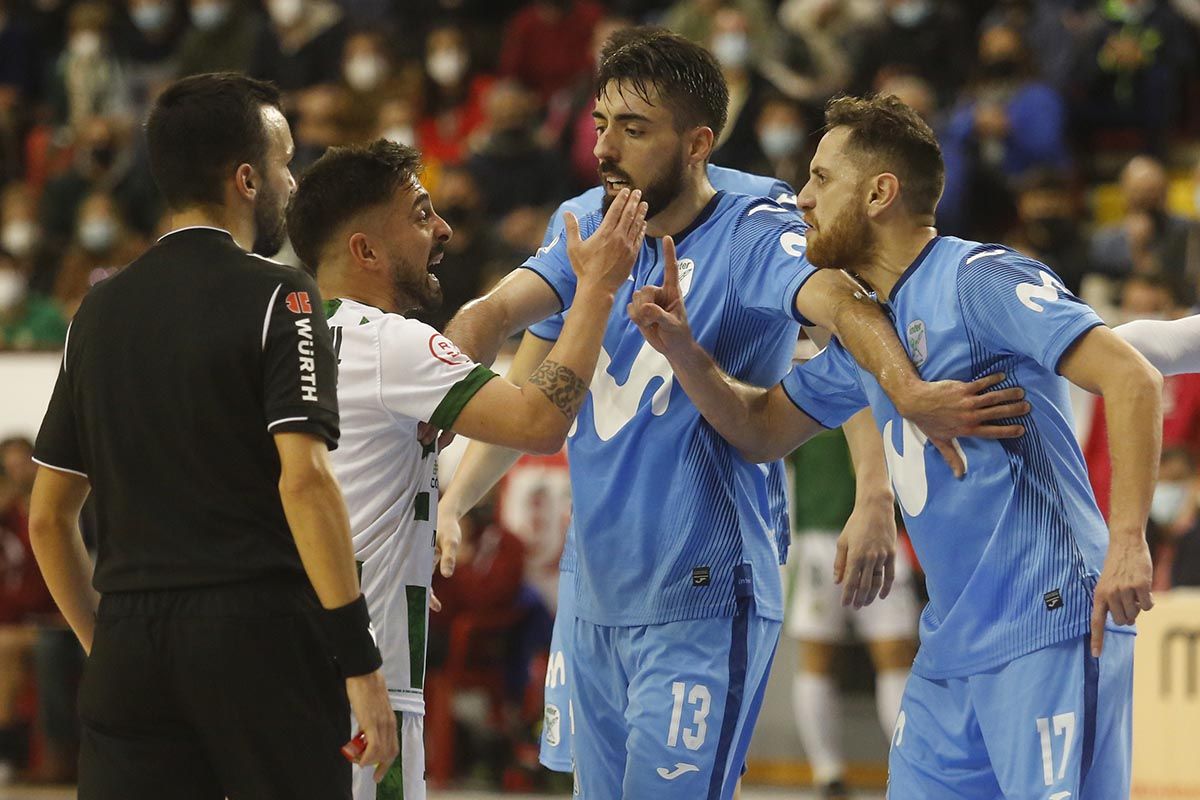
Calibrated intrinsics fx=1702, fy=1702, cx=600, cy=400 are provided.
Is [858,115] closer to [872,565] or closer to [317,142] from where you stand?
[872,565]

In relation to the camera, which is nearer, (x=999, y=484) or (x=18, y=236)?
(x=999, y=484)

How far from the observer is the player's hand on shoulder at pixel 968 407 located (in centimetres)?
441

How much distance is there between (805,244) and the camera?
5.10 meters

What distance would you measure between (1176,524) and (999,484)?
6.44 metres

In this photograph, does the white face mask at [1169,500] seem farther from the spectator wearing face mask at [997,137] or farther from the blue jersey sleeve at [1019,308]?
the blue jersey sleeve at [1019,308]

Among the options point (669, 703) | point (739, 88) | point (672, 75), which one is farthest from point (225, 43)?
point (669, 703)

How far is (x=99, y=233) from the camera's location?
15.8 metres

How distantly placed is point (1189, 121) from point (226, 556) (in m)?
13.1

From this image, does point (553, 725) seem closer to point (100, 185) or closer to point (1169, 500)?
point (1169, 500)

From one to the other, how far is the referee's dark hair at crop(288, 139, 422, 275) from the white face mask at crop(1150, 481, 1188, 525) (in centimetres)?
731

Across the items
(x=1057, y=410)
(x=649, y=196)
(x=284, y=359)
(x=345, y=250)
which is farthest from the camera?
(x=649, y=196)

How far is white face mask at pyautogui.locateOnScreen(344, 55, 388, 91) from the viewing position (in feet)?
54.1

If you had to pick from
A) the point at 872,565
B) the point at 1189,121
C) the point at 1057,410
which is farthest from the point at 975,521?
the point at 1189,121

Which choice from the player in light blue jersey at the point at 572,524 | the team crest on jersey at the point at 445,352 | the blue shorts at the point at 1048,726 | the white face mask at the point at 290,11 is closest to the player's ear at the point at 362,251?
the team crest on jersey at the point at 445,352
